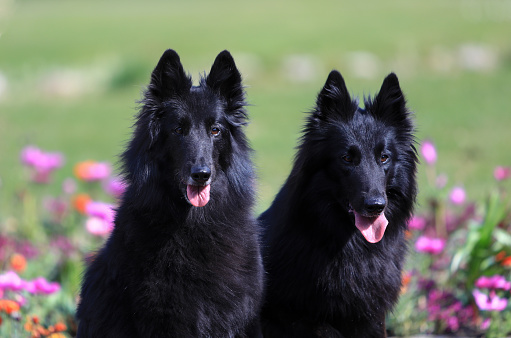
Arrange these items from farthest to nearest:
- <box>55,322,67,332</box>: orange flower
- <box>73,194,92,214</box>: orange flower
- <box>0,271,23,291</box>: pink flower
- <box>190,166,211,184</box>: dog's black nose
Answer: <box>73,194,92,214</box>: orange flower
<box>55,322,67,332</box>: orange flower
<box>0,271,23,291</box>: pink flower
<box>190,166,211,184</box>: dog's black nose

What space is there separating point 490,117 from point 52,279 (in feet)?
32.5

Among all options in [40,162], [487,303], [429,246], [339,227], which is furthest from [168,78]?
[40,162]

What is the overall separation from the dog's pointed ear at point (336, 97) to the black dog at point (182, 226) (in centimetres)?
68

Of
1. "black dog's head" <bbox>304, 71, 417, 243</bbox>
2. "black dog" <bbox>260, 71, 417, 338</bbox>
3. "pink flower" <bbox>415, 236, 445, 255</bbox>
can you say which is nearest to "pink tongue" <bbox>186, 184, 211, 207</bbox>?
"black dog" <bbox>260, 71, 417, 338</bbox>

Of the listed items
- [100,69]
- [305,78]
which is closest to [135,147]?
[305,78]

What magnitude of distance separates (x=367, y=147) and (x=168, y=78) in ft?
4.47

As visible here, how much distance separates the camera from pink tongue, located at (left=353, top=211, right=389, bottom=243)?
4.16 meters

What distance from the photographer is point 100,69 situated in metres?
19.8

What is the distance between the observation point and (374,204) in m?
3.97

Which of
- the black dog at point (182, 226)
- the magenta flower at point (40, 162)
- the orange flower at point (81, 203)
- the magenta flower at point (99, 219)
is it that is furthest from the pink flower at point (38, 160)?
the black dog at point (182, 226)

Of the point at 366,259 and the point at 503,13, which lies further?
the point at 503,13

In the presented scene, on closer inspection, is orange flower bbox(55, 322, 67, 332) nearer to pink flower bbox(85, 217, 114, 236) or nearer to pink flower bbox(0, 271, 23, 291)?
pink flower bbox(0, 271, 23, 291)

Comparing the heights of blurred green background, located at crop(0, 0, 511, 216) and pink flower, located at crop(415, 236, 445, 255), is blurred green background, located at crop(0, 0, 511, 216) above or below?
above

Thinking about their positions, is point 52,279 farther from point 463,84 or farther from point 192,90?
point 463,84
